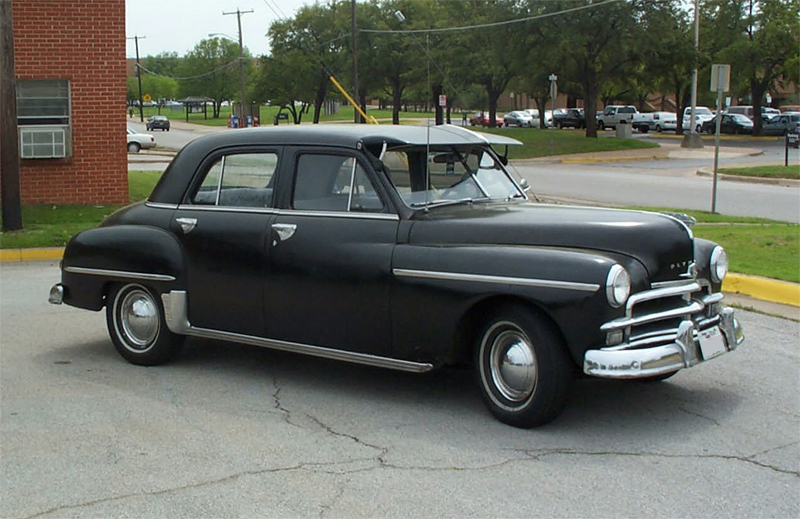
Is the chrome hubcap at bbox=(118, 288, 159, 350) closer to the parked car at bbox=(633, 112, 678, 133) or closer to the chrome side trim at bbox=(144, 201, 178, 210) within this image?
the chrome side trim at bbox=(144, 201, 178, 210)

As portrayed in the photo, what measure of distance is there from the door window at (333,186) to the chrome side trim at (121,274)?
118cm

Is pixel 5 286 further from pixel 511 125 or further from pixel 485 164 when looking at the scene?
pixel 511 125

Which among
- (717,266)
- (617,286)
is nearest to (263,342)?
(617,286)

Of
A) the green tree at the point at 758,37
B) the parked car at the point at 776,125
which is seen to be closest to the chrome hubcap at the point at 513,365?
the green tree at the point at 758,37

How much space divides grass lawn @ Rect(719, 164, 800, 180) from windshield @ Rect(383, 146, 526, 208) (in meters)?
22.3

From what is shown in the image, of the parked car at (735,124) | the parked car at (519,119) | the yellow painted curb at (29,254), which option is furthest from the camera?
the parked car at (519,119)

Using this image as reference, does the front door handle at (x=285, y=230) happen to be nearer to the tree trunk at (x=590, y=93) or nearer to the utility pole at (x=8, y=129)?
the utility pole at (x=8, y=129)

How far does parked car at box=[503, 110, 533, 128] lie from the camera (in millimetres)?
70938

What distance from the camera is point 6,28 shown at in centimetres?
1398

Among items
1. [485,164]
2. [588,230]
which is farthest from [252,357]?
[588,230]

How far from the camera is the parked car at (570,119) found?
65688mm

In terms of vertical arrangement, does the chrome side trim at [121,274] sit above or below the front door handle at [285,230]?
below

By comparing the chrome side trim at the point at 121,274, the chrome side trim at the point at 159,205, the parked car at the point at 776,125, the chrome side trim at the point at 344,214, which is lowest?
the chrome side trim at the point at 121,274

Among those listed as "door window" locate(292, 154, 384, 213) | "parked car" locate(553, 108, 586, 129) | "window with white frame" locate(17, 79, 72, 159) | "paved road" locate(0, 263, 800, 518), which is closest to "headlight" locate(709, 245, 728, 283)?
"paved road" locate(0, 263, 800, 518)
